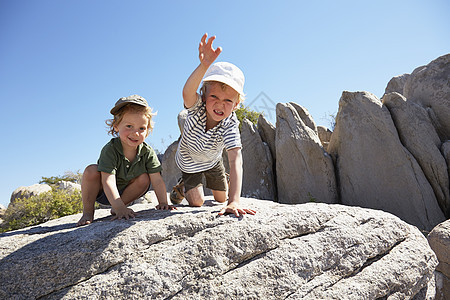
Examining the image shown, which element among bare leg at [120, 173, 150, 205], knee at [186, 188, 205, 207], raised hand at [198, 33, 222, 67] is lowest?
knee at [186, 188, 205, 207]

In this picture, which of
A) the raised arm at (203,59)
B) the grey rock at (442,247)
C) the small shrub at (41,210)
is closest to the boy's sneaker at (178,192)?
the raised arm at (203,59)

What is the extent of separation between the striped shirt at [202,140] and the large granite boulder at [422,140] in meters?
5.51

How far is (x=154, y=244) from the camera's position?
2.19 meters

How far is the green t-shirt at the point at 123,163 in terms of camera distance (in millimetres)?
2781

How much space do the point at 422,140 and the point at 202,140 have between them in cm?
608

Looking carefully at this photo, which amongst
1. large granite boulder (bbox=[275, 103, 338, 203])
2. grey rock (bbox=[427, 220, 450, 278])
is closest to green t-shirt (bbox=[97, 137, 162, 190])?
grey rock (bbox=[427, 220, 450, 278])

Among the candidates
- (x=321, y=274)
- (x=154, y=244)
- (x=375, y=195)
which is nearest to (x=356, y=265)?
(x=321, y=274)

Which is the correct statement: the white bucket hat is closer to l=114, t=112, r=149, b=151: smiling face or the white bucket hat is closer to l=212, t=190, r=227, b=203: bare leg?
l=114, t=112, r=149, b=151: smiling face

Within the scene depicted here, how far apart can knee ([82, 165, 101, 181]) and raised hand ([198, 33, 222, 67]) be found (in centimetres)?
145

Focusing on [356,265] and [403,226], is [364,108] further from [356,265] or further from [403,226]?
[356,265]

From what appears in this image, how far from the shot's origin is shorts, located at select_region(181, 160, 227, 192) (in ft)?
12.2

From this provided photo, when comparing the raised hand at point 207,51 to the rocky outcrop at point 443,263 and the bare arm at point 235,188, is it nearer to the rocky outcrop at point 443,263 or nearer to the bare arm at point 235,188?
the bare arm at point 235,188

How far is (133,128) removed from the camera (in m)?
2.80

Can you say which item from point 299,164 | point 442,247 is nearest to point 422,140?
point 299,164
